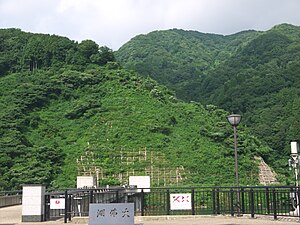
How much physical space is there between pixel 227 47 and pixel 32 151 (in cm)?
13760

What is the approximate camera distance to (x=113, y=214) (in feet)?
24.5

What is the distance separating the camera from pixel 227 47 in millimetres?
166125

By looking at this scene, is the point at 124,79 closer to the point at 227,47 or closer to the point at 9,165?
the point at 9,165

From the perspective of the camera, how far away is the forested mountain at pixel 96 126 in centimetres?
3966

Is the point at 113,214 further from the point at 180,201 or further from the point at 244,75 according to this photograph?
the point at 244,75

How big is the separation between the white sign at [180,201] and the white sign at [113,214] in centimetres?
712

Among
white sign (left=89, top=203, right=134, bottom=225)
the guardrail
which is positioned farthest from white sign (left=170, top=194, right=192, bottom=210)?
the guardrail

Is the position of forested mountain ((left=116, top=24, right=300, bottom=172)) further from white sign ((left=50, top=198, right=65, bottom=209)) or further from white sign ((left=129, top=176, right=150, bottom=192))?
white sign ((left=50, top=198, right=65, bottom=209))

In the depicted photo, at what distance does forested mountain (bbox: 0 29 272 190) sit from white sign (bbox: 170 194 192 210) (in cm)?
2267

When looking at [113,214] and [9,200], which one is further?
[9,200]

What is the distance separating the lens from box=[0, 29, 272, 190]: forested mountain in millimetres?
39656

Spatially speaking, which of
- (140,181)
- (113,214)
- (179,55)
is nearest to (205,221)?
(113,214)

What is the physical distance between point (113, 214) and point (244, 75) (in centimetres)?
8445

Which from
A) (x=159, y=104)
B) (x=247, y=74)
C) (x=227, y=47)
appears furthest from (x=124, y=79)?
(x=227, y=47)
